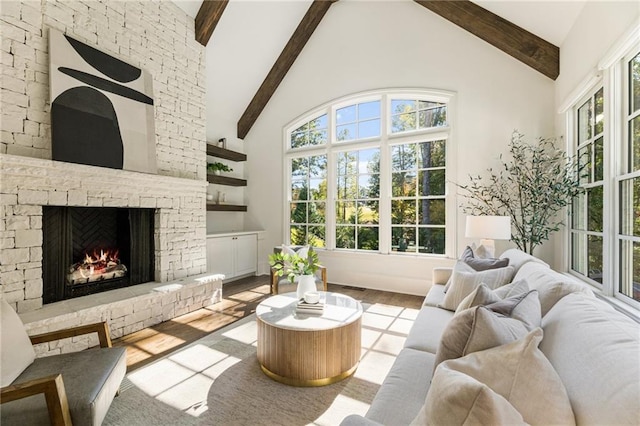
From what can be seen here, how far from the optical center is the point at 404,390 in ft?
4.34

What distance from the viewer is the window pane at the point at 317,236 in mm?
5195

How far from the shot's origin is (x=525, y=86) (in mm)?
3682

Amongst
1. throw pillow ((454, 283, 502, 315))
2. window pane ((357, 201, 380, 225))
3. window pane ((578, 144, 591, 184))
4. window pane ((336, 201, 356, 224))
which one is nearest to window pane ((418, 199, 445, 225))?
window pane ((357, 201, 380, 225))

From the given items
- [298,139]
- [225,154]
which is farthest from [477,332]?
[225,154]

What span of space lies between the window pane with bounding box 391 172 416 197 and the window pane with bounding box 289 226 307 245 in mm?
1785

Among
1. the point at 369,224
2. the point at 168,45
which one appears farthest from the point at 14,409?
the point at 369,224

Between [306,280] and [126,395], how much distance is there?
150cm

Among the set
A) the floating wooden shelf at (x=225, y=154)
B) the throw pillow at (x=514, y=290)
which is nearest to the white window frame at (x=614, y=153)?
the throw pillow at (x=514, y=290)

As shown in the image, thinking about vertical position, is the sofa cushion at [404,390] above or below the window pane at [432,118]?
below

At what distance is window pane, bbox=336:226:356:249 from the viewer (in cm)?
492

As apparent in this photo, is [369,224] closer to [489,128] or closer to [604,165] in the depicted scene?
[489,128]

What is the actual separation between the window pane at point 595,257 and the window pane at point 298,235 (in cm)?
387

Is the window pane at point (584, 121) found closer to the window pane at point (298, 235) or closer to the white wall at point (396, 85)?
the white wall at point (396, 85)

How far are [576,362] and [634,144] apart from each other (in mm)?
1984
